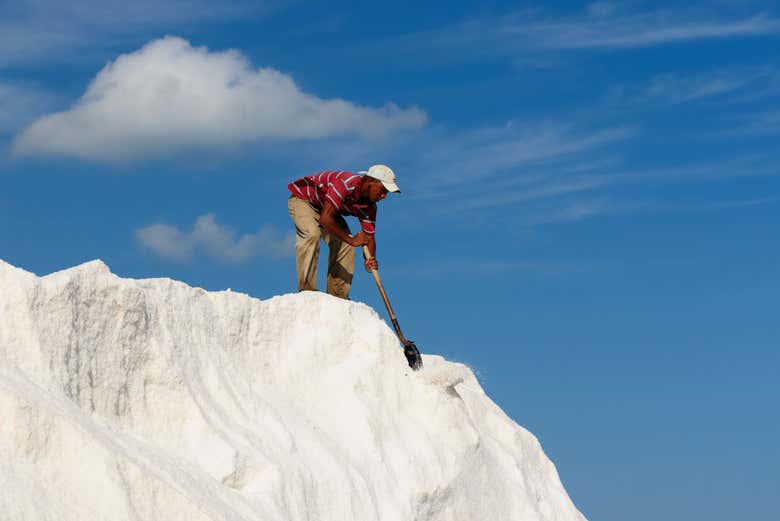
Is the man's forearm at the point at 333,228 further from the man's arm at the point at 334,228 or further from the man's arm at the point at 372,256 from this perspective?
the man's arm at the point at 372,256

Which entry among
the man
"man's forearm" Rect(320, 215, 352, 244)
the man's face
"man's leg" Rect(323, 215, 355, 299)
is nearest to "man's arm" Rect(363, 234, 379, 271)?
the man

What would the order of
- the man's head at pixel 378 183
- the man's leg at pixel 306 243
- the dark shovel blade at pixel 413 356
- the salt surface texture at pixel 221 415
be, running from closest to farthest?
the salt surface texture at pixel 221 415 → the dark shovel blade at pixel 413 356 → the man's head at pixel 378 183 → the man's leg at pixel 306 243

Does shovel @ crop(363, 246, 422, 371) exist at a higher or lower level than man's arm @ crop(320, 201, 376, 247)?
lower

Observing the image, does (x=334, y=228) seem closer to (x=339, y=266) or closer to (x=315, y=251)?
(x=315, y=251)

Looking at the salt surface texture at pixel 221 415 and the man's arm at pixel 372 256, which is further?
the man's arm at pixel 372 256

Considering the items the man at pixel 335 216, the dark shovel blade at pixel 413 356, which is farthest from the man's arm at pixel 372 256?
the dark shovel blade at pixel 413 356

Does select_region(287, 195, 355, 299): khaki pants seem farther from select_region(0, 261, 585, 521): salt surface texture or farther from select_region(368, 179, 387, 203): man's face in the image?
select_region(0, 261, 585, 521): salt surface texture

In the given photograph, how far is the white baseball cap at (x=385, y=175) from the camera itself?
44.7 ft

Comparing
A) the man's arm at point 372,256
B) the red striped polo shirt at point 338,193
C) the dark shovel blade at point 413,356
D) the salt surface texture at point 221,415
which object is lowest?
the salt surface texture at point 221,415

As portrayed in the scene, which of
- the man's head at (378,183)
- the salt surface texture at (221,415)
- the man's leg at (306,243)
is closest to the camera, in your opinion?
the salt surface texture at (221,415)

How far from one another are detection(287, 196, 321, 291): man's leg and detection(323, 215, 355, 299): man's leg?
264 mm

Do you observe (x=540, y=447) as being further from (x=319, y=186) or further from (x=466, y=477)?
(x=319, y=186)

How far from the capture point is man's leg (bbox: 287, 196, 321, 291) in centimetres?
1416

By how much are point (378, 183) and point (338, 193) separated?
1.52 feet
